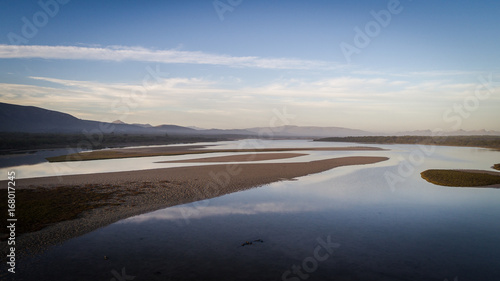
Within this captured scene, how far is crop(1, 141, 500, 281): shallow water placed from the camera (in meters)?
8.01

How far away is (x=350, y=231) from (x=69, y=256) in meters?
10.7

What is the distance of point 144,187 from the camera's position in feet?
61.8

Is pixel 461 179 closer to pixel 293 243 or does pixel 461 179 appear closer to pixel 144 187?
pixel 293 243

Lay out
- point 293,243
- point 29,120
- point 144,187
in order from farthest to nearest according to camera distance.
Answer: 1. point 29,120
2. point 144,187
3. point 293,243

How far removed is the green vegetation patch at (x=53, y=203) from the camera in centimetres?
1171

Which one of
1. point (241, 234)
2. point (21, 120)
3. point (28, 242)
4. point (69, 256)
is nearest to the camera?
point (69, 256)

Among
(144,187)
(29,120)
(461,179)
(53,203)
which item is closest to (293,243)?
(144,187)

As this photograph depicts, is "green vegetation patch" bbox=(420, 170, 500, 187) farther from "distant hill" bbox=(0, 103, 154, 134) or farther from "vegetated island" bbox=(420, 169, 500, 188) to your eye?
"distant hill" bbox=(0, 103, 154, 134)

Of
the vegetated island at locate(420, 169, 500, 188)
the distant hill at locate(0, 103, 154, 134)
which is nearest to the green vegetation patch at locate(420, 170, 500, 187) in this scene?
the vegetated island at locate(420, 169, 500, 188)

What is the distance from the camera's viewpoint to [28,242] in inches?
388

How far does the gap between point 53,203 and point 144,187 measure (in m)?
5.48

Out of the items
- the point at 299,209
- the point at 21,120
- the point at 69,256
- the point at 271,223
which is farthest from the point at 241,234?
the point at 21,120

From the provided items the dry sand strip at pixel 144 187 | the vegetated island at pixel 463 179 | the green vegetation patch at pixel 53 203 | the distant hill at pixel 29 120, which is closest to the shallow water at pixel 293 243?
the dry sand strip at pixel 144 187

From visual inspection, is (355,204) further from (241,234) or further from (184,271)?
(184,271)
